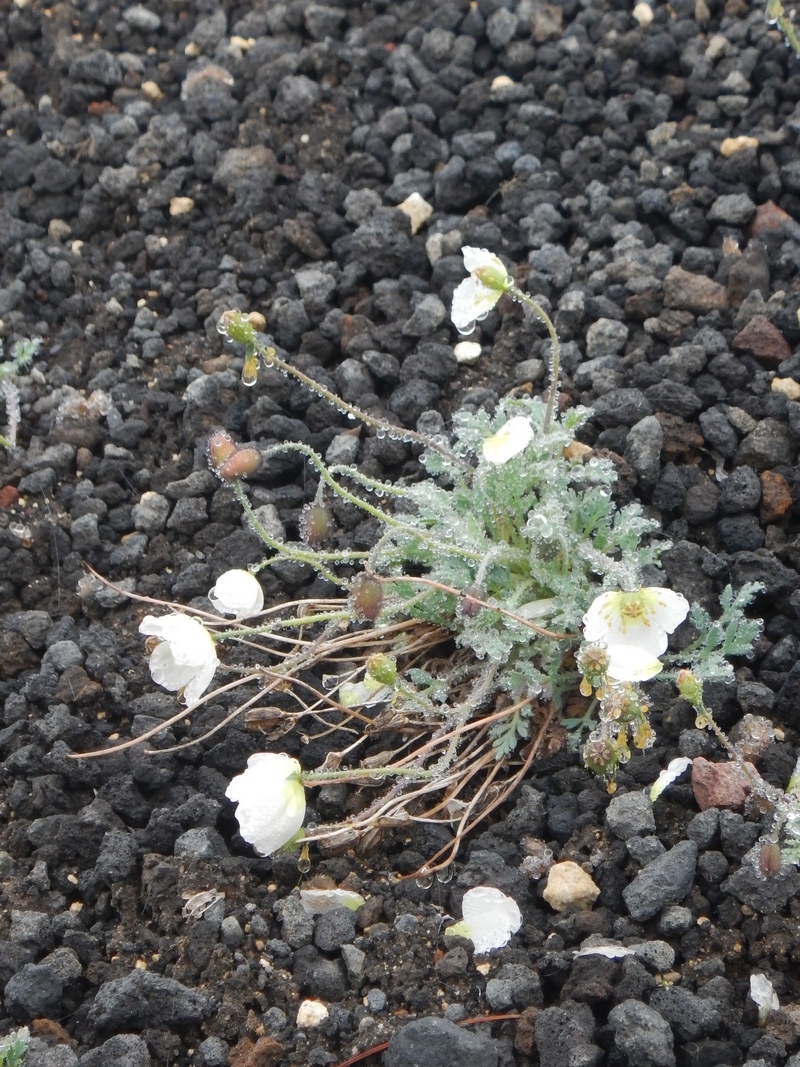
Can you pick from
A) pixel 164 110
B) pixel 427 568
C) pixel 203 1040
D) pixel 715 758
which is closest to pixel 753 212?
pixel 427 568

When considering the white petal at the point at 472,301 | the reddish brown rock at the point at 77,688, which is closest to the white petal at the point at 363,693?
the reddish brown rock at the point at 77,688

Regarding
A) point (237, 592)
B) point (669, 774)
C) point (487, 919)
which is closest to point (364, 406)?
point (237, 592)

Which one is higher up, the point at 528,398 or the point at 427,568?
the point at 528,398

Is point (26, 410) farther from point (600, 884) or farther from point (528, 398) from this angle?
point (600, 884)

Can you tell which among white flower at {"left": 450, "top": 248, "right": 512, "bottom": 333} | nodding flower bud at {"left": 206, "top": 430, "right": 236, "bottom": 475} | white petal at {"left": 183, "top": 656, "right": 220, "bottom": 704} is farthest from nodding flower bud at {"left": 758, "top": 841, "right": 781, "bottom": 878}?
nodding flower bud at {"left": 206, "top": 430, "right": 236, "bottom": 475}

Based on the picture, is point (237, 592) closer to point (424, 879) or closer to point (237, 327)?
point (237, 327)

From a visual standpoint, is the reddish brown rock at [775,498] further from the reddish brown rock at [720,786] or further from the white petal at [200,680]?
the white petal at [200,680]
